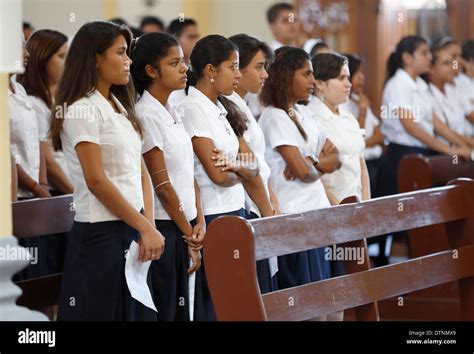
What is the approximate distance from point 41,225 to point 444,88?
12.4 feet

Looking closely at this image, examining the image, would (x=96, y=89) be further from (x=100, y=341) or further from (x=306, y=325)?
(x=306, y=325)

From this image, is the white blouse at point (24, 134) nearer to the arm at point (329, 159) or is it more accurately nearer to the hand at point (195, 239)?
the hand at point (195, 239)

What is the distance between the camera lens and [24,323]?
113 inches

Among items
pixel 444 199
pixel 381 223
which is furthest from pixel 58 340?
pixel 444 199

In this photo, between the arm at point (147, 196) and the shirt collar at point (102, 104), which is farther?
the arm at point (147, 196)

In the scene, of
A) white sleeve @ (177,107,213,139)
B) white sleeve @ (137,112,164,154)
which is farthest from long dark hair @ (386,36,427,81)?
white sleeve @ (137,112,164,154)

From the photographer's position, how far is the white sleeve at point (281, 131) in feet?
Result: 12.8

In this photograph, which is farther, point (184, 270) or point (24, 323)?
point (184, 270)

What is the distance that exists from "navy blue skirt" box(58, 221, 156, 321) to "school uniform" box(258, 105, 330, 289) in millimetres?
952

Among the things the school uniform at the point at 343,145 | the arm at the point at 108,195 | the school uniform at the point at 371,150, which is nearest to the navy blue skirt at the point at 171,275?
the arm at the point at 108,195

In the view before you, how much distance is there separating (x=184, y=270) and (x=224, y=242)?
0.72 meters

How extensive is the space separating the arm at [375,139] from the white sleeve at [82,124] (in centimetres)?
317

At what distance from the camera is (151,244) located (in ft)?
9.86

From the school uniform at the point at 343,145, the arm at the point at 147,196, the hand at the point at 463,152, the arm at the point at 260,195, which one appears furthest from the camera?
the hand at the point at 463,152
